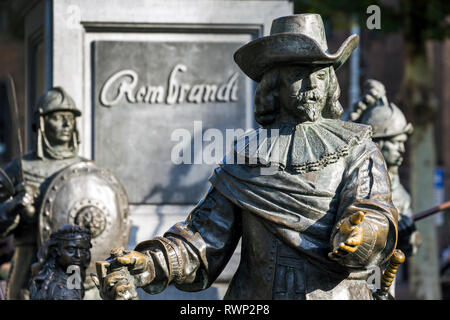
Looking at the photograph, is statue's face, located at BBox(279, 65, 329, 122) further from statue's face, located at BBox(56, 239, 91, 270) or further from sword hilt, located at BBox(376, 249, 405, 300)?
statue's face, located at BBox(56, 239, 91, 270)

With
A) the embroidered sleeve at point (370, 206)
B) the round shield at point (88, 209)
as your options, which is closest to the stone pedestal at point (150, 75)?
the round shield at point (88, 209)

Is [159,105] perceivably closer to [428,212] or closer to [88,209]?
[88,209]

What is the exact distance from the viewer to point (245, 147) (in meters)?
5.82

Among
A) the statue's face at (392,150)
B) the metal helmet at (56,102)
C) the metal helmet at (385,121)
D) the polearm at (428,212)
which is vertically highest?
the metal helmet at (56,102)

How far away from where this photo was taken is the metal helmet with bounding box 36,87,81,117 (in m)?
8.49

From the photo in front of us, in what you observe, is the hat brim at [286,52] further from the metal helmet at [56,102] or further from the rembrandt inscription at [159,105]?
the rembrandt inscription at [159,105]

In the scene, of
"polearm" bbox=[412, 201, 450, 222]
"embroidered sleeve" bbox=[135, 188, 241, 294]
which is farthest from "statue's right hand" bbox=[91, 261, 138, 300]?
"polearm" bbox=[412, 201, 450, 222]

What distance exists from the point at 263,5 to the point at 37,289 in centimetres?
331

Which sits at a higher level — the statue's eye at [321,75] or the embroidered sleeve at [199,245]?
the statue's eye at [321,75]

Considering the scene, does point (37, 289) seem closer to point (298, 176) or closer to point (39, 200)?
point (39, 200)

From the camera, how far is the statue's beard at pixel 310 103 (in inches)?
225

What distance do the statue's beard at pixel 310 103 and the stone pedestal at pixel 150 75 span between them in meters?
3.32

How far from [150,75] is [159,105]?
272 millimetres
